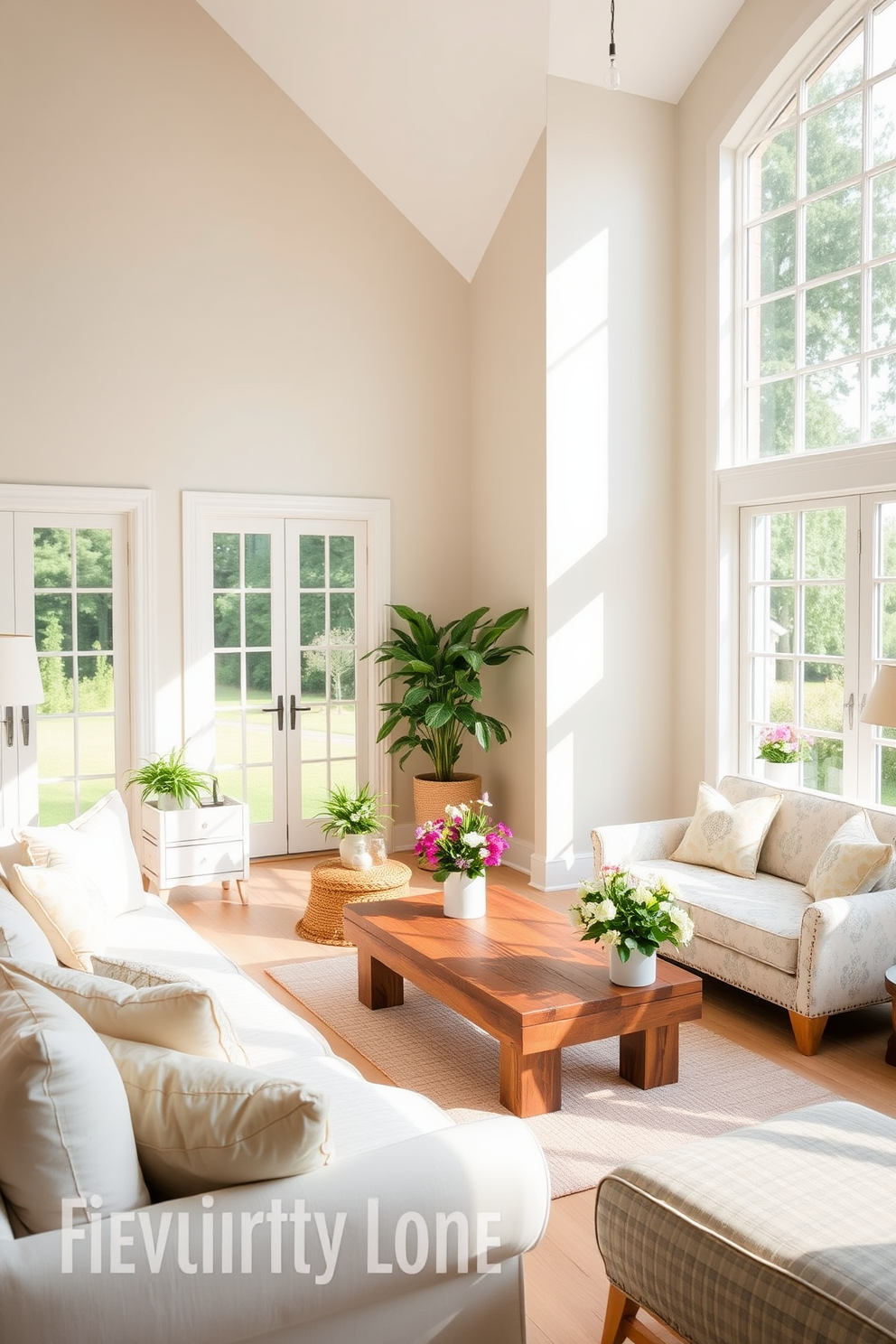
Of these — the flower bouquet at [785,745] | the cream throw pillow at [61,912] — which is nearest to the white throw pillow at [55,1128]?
the cream throw pillow at [61,912]

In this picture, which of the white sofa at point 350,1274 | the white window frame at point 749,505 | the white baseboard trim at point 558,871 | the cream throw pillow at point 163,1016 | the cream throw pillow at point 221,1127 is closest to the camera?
the white sofa at point 350,1274

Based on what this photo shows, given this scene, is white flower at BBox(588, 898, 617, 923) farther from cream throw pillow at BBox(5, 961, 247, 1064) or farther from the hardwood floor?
cream throw pillow at BBox(5, 961, 247, 1064)

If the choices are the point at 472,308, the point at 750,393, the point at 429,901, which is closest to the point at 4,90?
the point at 472,308

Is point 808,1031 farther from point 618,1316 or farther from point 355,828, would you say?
point 355,828

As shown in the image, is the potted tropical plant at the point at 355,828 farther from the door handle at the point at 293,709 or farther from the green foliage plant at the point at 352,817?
the door handle at the point at 293,709

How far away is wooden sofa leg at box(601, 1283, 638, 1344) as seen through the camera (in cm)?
223

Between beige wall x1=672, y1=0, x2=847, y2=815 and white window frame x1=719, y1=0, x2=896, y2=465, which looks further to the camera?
beige wall x1=672, y1=0, x2=847, y2=815

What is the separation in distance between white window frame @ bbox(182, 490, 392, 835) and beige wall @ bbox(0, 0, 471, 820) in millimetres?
75

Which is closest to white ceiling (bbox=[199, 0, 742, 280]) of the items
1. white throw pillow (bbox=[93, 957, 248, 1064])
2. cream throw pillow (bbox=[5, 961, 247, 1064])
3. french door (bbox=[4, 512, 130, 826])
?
french door (bbox=[4, 512, 130, 826])

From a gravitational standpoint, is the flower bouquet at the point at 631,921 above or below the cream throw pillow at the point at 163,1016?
below

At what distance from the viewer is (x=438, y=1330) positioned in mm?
1898

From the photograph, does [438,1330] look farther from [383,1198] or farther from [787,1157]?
[787,1157]

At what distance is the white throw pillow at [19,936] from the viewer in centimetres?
258

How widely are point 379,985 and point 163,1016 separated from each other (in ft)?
7.50
